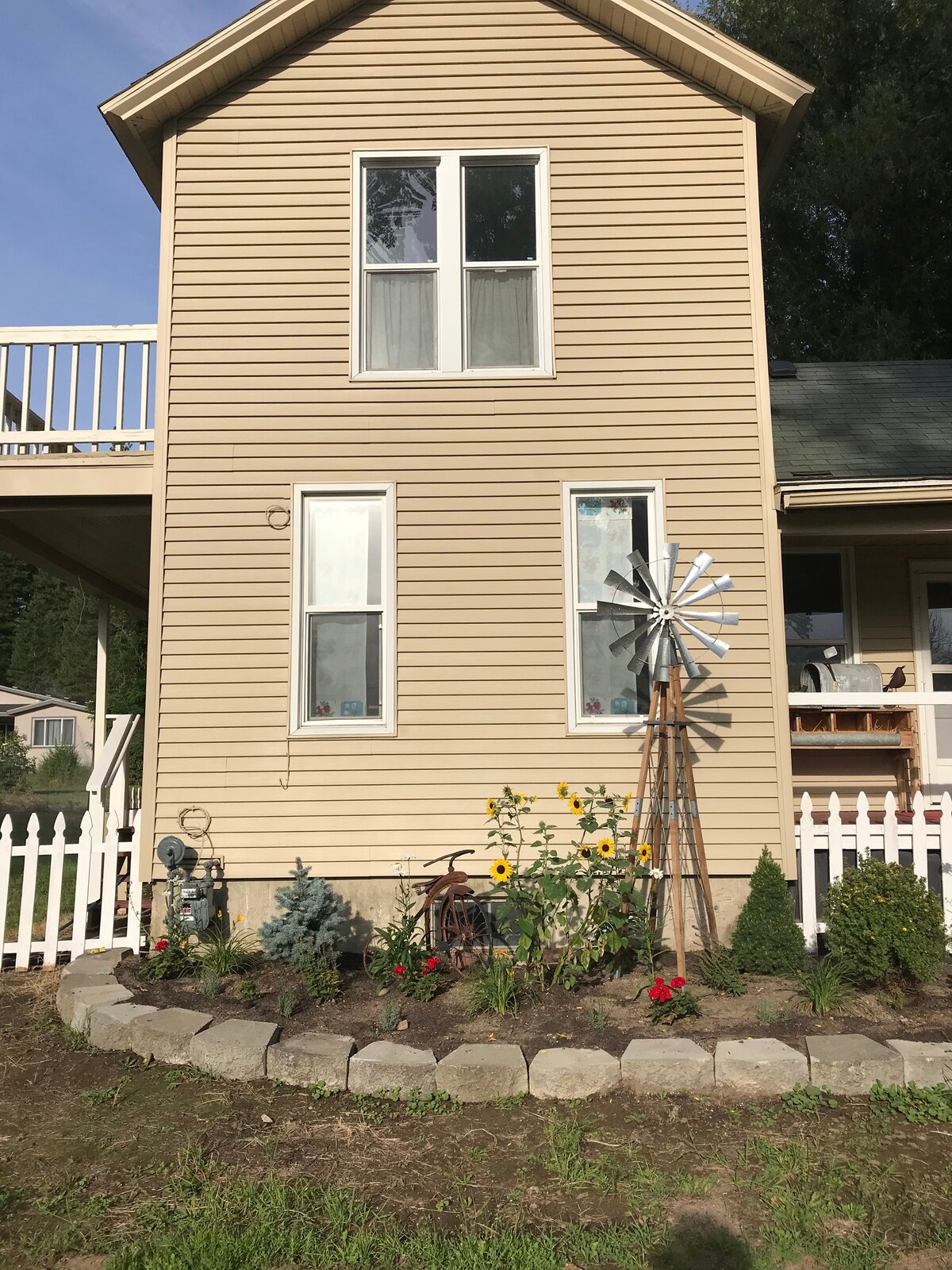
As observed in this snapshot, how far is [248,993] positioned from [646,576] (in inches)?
141

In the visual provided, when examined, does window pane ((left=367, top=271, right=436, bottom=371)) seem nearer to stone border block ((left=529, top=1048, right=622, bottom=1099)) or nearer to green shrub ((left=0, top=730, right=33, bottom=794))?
stone border block ((left=529, top=1048, right=622, bottom=1099))

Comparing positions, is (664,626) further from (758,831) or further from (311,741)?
(311,741)

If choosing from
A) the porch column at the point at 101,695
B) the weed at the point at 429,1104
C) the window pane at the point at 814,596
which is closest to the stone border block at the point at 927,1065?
the weed at the point at 429,1104

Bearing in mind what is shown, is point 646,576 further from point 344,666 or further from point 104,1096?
point 104,1096

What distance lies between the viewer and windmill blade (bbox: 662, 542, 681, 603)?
640 centimetres

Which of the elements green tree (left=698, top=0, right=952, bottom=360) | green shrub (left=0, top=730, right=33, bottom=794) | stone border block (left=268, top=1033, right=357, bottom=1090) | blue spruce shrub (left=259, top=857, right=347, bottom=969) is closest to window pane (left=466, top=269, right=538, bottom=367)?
blue spruce shrub (left=259, top=857, right=347, bottom=969)

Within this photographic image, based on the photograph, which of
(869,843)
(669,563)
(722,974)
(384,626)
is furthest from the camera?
(384,626)

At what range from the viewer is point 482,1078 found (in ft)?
14.6

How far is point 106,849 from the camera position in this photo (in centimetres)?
684

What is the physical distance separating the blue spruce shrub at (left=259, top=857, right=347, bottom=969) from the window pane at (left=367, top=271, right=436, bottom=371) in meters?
3.78

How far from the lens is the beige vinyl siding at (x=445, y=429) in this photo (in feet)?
22.0

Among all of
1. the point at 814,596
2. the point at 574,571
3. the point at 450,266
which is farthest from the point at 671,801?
the point at 450,266

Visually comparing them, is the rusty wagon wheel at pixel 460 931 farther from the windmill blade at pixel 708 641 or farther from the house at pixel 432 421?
the windmill blade at pixel 708 641

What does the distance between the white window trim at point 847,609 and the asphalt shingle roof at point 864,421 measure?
0.89 metres
